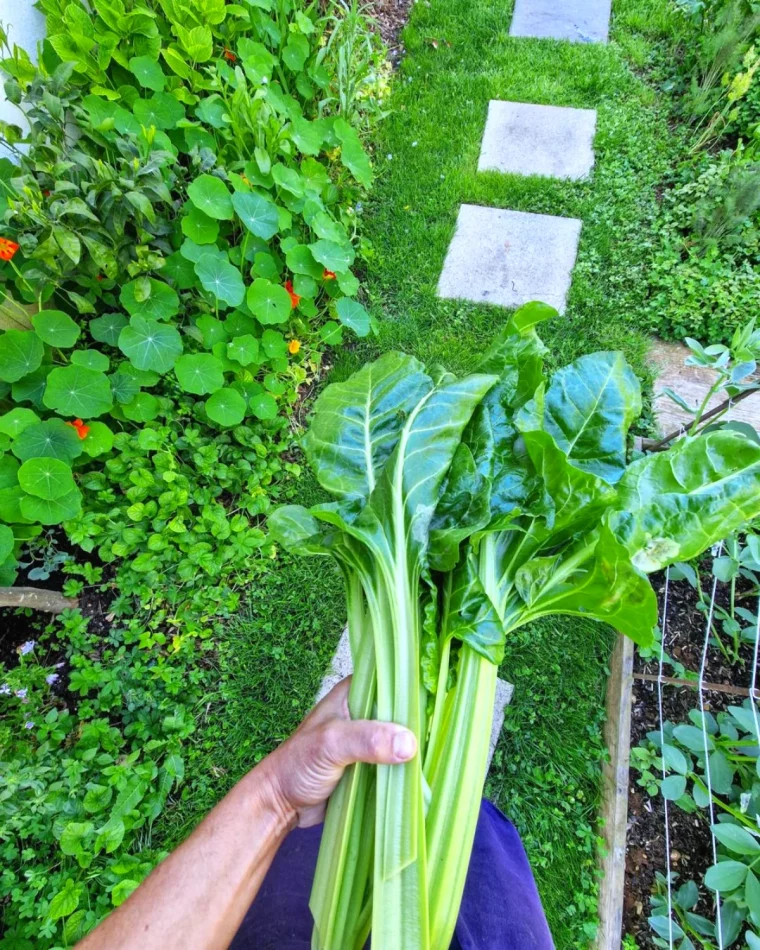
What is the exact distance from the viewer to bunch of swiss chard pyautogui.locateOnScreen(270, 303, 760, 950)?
127 centimetres

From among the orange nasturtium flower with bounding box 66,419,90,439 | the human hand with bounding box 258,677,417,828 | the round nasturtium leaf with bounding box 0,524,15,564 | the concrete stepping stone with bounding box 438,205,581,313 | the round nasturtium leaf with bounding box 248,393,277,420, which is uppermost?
the concrete stepping stone with bounding box 438,205,581,313

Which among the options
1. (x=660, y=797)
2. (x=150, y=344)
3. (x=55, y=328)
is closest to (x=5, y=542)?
(x=55, y=328)

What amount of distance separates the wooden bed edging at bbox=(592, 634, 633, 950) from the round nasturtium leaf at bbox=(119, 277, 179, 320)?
255 cm

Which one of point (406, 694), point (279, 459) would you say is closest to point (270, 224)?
point (279, 459)

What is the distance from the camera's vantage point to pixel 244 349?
283cm

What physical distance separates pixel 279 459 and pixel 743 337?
7.27 feet

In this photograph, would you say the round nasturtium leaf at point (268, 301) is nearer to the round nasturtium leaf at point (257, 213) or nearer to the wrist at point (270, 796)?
the round nasturtium leaf at point (257, 213)

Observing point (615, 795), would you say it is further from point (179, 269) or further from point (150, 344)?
point (179, 269)

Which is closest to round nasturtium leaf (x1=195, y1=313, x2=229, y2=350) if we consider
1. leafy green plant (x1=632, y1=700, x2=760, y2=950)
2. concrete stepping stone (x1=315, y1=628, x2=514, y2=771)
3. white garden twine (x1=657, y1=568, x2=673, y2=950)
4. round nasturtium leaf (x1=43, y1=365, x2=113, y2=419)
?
round nasturtium leaf (x1=43, y1=365, x2=113, y2=419)

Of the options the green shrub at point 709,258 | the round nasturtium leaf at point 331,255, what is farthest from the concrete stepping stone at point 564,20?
the round nasturtium leaf at point 331,255

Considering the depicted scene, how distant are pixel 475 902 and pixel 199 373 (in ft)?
7.61

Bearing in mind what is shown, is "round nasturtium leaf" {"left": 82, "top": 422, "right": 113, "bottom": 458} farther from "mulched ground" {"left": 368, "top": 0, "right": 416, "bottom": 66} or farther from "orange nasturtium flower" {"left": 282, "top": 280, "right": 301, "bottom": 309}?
"mulched ground" {"left": 368, "top": 0, "right": 416, "bottom": 66}

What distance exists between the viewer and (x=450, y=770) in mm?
1318

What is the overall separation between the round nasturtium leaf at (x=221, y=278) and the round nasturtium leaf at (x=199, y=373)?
30 cm
